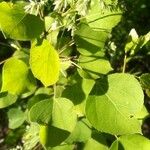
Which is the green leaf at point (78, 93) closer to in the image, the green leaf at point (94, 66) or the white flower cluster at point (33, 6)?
the green leaf at point (94, 66)

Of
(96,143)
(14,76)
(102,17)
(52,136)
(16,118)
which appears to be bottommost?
(16,118)

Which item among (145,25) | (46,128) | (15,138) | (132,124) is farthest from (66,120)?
(145,25)

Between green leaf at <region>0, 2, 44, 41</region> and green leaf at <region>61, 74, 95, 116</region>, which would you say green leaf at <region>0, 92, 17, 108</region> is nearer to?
green leaf at <region>61, 74, 95, 116</region>

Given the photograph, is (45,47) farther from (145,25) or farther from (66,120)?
(145,25)

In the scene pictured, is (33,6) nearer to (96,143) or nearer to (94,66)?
(94,66)

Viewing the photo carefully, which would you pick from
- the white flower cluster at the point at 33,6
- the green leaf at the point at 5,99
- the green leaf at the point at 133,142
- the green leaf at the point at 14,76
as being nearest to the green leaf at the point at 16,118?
the green leaf at the point at 5,99

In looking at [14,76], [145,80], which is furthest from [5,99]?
[145,80]
